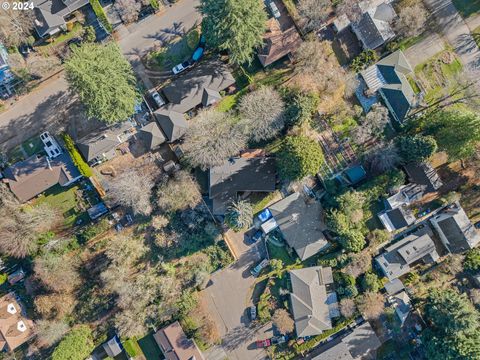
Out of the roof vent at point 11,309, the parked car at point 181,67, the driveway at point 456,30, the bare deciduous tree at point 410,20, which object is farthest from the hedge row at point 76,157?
the driveway at point 456,30

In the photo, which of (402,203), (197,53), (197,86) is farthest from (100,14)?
(402,203)

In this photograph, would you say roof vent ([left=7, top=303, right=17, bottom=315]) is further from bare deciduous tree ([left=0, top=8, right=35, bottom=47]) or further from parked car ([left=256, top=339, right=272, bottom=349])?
bare deciduous tree ([left=0, top=8, right=35, bottom=47])

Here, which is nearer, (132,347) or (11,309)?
(11,309)

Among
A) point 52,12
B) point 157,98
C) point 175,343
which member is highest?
point 52,12

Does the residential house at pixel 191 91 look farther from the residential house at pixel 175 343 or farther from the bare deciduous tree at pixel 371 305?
the bare deciduous tree at pixel 371 305

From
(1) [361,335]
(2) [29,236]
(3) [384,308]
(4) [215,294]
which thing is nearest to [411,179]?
(3) [384,308]

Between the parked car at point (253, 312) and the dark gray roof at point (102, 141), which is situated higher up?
the dark gray roof at point (102, 141)

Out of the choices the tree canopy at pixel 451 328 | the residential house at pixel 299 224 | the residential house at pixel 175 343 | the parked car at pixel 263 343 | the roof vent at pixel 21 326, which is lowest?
the tree canopy at pixel 451 328

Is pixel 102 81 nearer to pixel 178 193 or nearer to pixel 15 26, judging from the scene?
pixel 178 193
